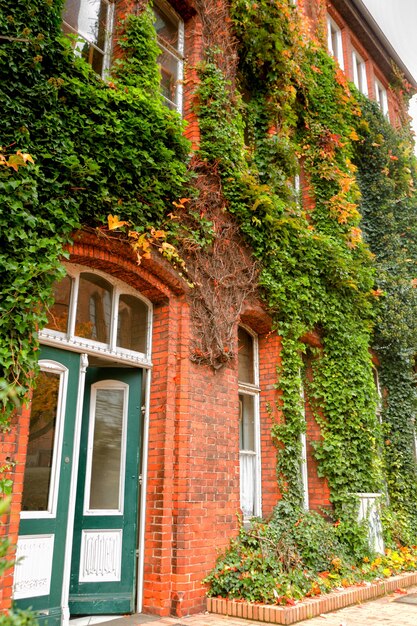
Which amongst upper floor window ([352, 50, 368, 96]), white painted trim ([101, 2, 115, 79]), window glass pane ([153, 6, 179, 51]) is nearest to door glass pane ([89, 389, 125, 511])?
white painted trim ([101, 2, 115, 79])

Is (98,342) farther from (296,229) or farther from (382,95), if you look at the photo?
(382,95)

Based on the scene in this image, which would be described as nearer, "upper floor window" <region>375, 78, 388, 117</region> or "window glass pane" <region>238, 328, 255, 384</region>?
"window glass pane" <region>238, 328, 255, 384</region>

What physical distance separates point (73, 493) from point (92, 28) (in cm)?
549

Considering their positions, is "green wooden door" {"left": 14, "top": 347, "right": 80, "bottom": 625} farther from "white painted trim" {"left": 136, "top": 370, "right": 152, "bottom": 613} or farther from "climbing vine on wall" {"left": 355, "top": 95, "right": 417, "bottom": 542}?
"climbing vine on wall" {"left": 355, "top": 95, "right": 417, "bottom": 542}

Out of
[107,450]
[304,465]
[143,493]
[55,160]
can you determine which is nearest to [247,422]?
[304,465]

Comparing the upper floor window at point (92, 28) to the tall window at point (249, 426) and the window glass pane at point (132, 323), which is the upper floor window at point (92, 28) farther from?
the tall window at point (249, 426)

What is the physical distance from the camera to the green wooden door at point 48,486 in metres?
4.70

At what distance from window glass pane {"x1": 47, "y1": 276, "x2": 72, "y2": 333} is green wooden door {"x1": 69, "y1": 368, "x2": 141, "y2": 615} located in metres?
0.87

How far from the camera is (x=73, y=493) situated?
5148 mm

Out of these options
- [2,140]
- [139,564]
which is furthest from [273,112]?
[139,564]

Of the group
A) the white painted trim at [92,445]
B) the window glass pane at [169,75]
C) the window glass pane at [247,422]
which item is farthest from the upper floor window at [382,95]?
the white painted trim at [92,445]

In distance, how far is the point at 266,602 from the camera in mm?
5496

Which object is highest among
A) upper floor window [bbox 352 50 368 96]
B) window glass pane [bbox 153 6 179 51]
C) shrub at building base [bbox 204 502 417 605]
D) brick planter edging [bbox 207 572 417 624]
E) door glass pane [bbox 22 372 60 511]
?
upper floor window [bbox 352 50 368 96]

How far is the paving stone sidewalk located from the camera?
5203 mm
